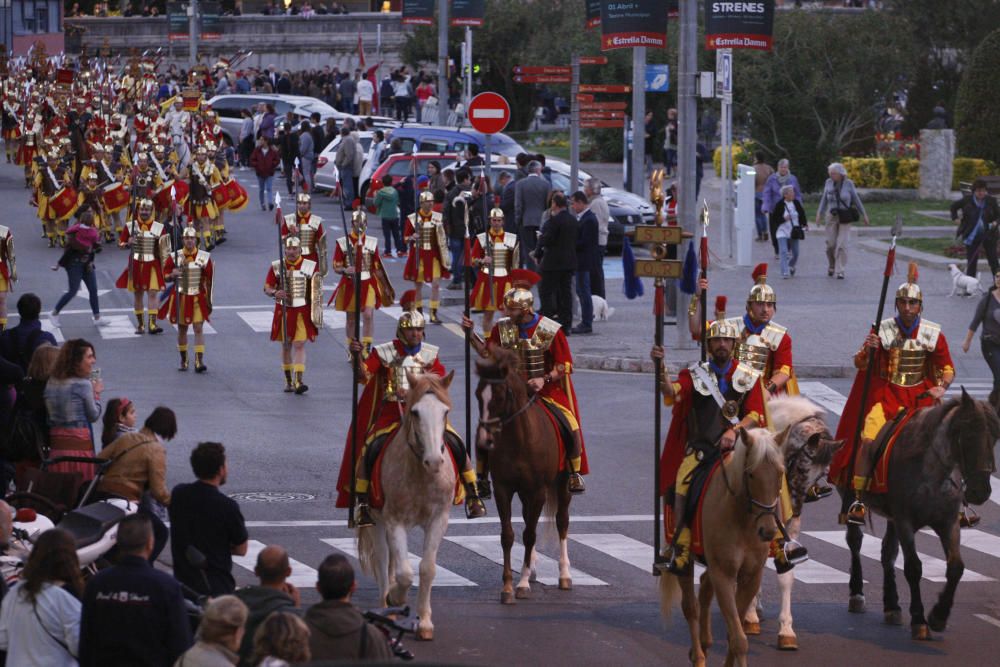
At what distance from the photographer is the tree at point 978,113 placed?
4188 cm

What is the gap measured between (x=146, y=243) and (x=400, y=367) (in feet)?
46.3

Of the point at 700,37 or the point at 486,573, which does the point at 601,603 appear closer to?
the point at 486,573

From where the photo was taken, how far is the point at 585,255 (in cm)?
2583

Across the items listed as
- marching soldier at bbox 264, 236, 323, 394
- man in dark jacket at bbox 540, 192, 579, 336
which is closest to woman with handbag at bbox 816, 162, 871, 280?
man in dark jacket at bbox 540, 192, 579, 336

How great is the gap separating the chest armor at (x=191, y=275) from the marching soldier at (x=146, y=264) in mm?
2765

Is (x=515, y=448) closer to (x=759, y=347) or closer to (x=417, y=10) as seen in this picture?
(x=759, y=347)

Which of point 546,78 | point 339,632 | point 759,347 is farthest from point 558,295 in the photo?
point 339,632

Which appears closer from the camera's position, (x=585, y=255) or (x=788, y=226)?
(x=585, y=255)

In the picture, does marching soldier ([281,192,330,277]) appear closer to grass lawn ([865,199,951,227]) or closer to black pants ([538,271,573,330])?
black pants ([538,271,573,330])

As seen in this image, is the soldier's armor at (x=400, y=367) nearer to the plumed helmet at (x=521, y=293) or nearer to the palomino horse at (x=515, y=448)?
the palomino horse at (x=515, y=448)

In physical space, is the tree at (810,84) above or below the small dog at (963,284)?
above

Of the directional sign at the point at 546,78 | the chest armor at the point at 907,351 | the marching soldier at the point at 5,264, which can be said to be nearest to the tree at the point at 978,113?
the directional sign at the point at 546,78

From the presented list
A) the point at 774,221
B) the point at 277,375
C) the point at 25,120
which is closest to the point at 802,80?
the point at 774,221

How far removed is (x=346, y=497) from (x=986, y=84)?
3183cm
